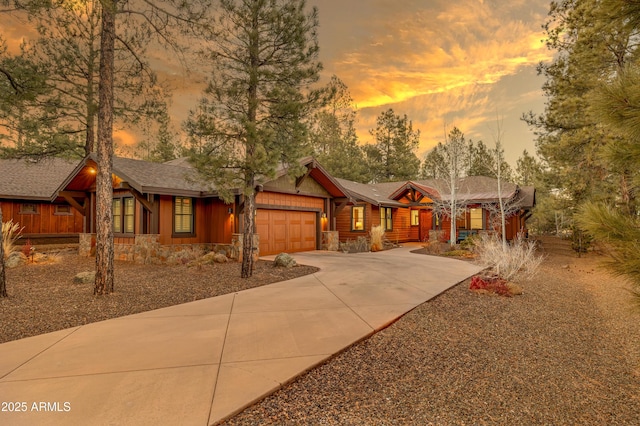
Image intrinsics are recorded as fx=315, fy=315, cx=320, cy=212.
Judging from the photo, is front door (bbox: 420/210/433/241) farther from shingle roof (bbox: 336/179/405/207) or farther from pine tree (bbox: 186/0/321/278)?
pine tree (bbox: 186/0/321/278)

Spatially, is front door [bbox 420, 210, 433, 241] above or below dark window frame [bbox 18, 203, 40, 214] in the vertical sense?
below

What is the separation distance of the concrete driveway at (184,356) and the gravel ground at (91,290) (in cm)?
55

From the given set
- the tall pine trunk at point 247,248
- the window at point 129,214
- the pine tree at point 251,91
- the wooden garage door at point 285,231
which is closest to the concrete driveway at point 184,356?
the tall pine trunk at point 247,248

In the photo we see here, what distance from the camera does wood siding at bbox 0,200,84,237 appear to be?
16328 mm

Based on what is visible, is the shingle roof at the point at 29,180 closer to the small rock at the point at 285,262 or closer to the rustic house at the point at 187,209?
the rustic house at the point at 187,209

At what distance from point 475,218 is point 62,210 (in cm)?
2588

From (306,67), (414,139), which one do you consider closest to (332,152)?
(414,139)

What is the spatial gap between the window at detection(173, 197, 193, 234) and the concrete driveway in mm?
7327

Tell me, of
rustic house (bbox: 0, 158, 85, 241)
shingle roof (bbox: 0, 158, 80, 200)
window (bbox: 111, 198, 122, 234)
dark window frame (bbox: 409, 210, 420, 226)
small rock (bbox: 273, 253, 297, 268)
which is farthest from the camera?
dark window frame (bbox: 409, 210, 420, 226)

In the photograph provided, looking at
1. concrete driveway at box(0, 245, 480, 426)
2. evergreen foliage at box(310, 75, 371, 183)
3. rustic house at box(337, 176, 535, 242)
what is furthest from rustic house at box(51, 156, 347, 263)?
evergreen foliage at box(310, 75, 371, 183)

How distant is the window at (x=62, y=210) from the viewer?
17.8 m

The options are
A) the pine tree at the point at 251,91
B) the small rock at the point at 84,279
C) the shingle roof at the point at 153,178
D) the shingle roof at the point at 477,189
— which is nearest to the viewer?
the small rock at the point at 84,279

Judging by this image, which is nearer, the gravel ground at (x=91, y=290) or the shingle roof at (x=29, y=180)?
the gravel ground at (x=91, y=290)

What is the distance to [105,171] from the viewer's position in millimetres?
6867
